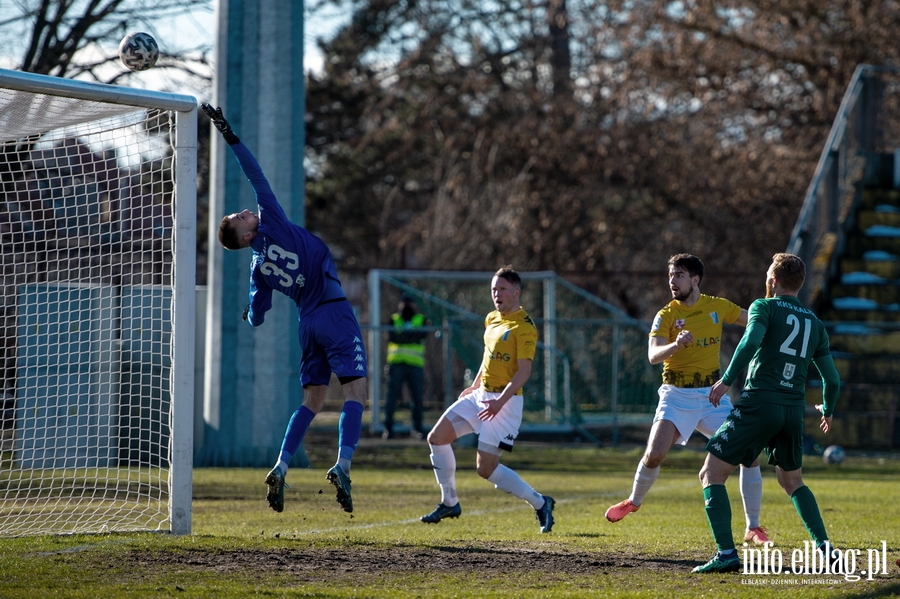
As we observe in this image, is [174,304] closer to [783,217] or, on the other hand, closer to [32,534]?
[32,534]

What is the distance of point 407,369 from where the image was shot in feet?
60.0

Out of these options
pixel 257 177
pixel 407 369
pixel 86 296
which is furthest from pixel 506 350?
pixel 407 369

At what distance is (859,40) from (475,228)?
9.03 metres

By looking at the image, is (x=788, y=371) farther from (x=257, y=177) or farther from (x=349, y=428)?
(x=257, y=177)

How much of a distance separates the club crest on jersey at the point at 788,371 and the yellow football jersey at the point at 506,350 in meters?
2.23

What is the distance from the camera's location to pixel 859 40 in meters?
24.2

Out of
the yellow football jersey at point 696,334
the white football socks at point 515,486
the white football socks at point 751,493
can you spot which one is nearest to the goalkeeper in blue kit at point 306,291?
the white football socks at point 515,486

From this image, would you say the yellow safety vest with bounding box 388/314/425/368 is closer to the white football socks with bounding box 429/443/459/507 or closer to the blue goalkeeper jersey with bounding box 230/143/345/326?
the white football socks with bounding box 429/443/459/507

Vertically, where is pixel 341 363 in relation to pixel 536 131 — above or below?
below

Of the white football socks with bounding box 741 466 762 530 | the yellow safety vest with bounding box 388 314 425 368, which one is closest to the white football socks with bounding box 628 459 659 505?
the white football socks with bounding box 741 466 762 530

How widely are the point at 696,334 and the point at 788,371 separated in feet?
4.68

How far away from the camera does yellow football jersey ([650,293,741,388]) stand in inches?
305

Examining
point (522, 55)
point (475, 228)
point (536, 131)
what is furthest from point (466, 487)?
point (522, 55)

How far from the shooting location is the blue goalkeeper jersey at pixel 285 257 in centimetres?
764
